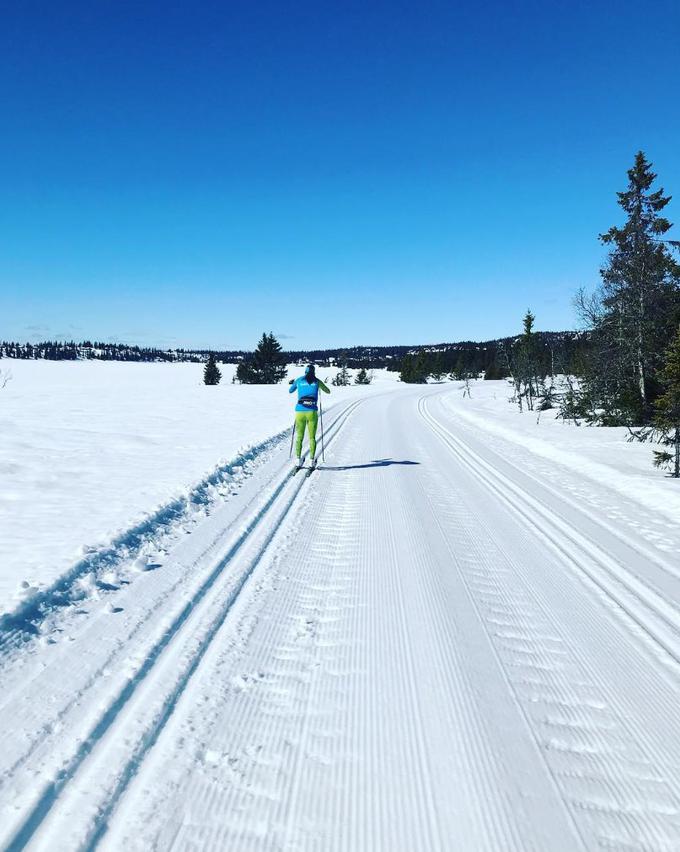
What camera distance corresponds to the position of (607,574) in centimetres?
486

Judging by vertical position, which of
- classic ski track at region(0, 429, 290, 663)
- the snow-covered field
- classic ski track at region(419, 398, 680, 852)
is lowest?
classic ski track at region(419, 398, 680, 852)

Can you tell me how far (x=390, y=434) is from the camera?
16094 mm

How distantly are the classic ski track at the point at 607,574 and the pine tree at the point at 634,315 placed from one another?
13189 mm

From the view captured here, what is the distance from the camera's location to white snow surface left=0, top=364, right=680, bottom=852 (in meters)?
2.12

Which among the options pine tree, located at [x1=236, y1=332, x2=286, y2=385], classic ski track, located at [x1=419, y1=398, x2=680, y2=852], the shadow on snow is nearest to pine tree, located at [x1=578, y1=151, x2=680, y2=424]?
Answer: the shadow on snow

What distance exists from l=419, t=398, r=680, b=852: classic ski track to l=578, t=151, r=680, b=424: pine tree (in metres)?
16.7

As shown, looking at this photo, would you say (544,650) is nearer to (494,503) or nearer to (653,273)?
(494,503)

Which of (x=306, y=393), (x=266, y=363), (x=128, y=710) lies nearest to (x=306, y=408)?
(x=306, y=393)

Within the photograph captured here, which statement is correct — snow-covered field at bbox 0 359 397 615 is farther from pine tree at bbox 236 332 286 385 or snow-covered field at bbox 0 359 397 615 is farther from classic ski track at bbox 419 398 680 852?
pine tree at bbox 236 332 286 385

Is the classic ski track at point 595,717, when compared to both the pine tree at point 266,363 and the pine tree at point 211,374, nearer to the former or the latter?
the pine tree at point 266,363

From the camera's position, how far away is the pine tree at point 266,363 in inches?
2498

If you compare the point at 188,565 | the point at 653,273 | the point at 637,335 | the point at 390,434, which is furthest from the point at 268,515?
the point at 653,273

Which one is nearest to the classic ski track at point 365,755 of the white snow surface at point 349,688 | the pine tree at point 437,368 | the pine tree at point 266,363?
the white snow surface at point 349,688

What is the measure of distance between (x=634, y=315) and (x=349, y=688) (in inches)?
800
